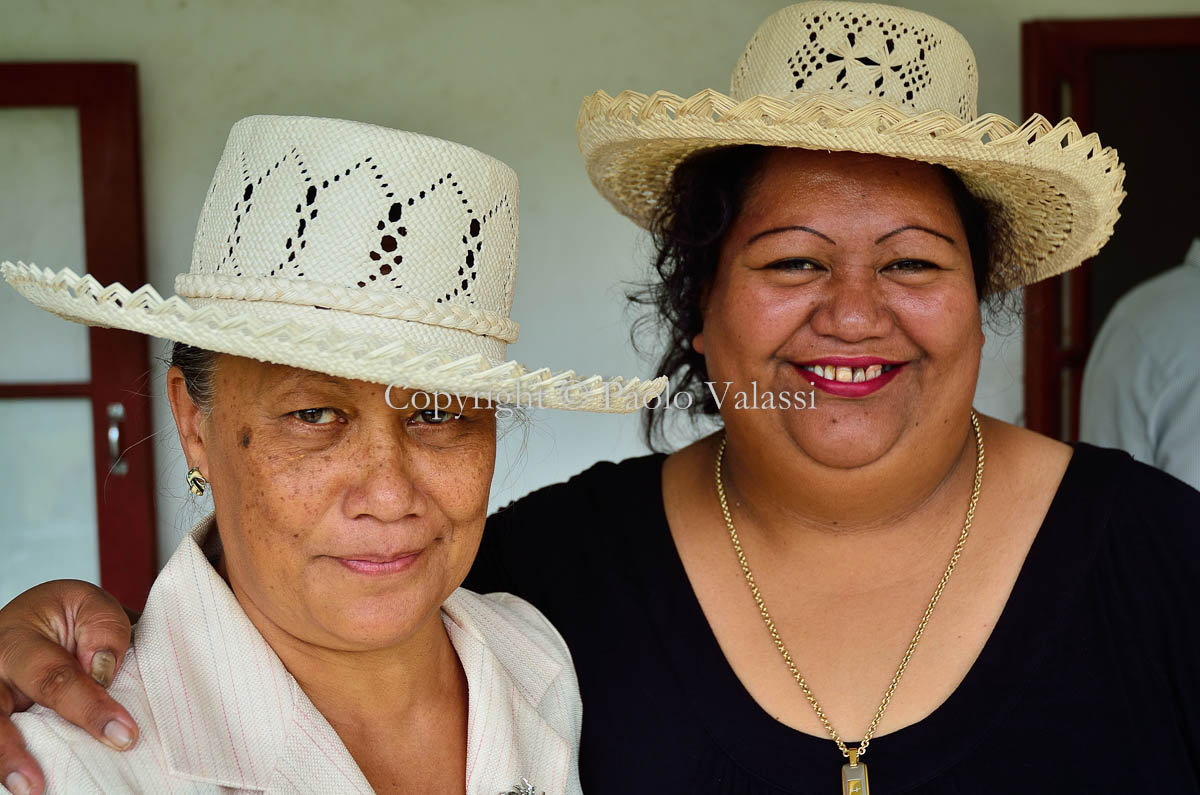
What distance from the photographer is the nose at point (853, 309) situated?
213cm

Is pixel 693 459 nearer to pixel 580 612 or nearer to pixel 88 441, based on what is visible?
pixel 580 612

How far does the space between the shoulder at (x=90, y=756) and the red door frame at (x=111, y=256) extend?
10.7 feet

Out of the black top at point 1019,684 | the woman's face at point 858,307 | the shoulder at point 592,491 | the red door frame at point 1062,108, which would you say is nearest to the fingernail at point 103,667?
the black top at point 1019,684

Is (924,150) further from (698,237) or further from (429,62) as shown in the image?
(429,62)

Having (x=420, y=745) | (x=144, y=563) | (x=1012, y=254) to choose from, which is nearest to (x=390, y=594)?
(x=420, y=745)

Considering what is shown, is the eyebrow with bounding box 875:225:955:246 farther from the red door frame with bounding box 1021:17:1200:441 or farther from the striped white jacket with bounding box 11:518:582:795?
the red door frame with bounding box 1021:17:1200:441

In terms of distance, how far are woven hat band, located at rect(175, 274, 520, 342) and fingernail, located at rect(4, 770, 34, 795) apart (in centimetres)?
64

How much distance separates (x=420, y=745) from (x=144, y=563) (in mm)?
3365

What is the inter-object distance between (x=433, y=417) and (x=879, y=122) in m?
0.93

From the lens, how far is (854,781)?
2.07 meters

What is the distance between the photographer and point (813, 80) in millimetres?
2211

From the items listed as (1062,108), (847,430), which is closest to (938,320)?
(847,430)

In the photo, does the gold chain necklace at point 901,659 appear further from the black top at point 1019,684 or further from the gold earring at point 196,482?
the gold earring at point 196,482

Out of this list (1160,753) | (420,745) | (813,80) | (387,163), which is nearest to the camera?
(387,163)
